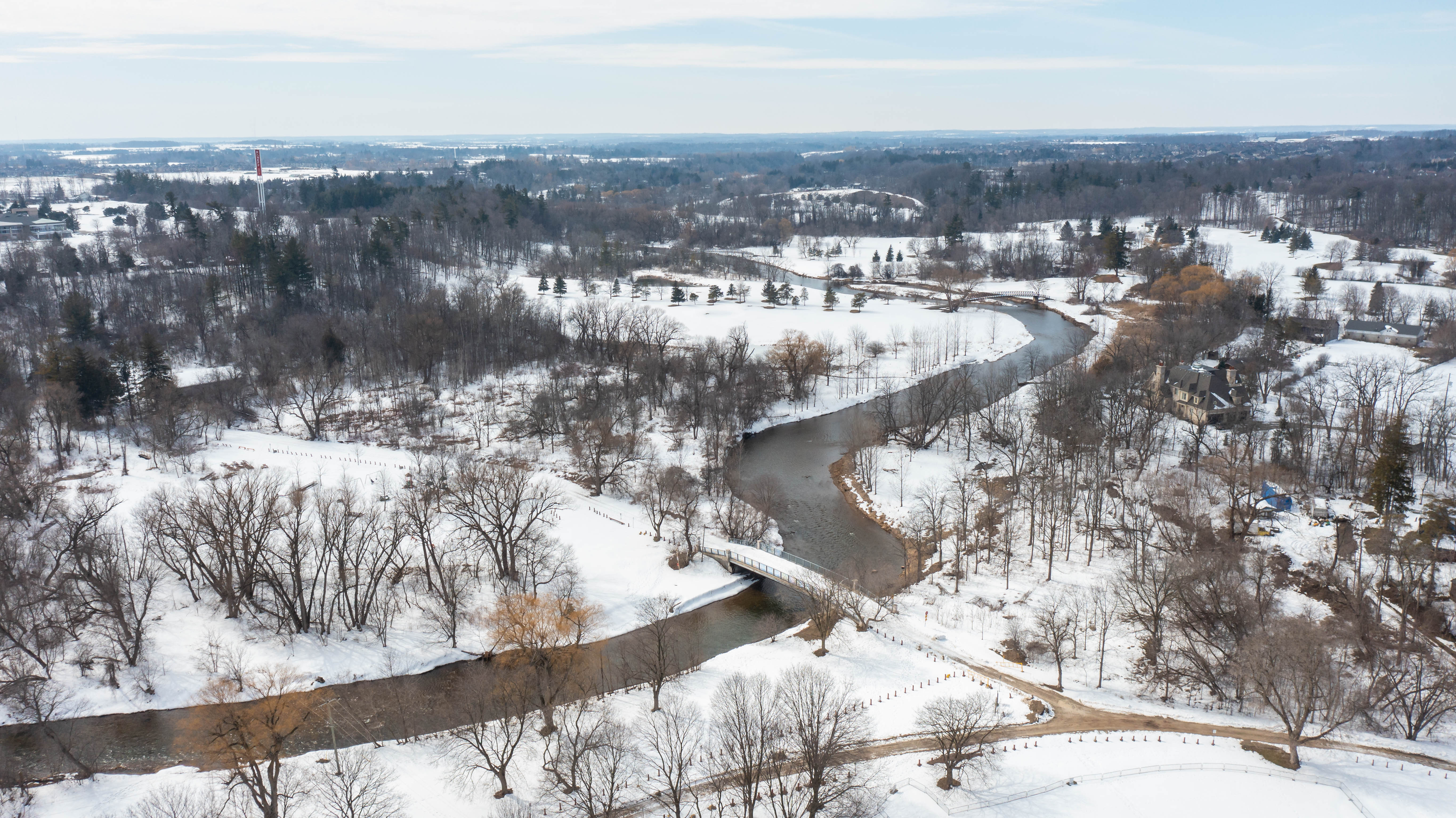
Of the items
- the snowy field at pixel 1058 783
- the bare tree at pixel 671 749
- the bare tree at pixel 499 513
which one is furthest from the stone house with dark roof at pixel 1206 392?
the bare tree at pixel 499 513

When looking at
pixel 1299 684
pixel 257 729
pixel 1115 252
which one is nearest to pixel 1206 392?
pixel 1299 684

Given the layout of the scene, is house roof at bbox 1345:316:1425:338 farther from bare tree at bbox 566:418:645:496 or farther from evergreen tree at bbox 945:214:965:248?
bare tree at bbox 566:418:645:496

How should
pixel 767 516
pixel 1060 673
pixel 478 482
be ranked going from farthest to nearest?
pixel 767 516 < pixel 478 482 < pixel 1060 673

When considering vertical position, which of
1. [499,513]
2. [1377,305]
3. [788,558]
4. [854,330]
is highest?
[1377,305]

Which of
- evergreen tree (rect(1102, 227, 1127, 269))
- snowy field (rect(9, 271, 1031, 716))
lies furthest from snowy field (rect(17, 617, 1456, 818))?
evergreen tree (rect(1102, 227, 1127, 269))

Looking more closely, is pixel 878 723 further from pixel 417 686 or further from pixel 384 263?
pixel 384 263

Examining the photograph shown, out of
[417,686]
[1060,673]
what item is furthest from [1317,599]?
[417,686]

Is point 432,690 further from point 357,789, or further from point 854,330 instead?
point 854,330
